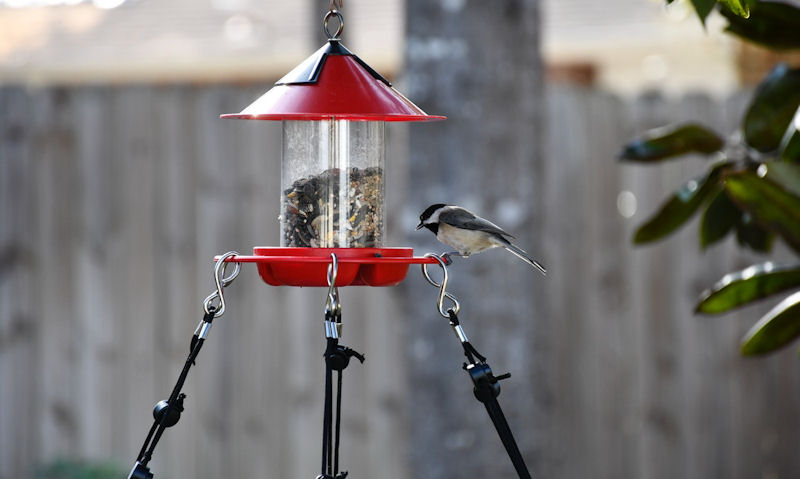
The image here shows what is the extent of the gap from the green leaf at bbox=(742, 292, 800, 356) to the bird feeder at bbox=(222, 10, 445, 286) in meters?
1.16

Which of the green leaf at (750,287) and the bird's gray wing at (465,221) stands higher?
the bird's gray wing at (465,221)

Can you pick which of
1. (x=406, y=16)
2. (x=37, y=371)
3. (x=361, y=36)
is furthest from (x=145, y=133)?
(x=361, y=36)

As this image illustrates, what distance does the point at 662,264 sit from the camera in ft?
20.3

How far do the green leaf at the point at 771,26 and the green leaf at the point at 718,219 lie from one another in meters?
0.53

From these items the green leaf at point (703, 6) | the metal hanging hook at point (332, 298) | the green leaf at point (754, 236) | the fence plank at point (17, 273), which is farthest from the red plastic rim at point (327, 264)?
the fence plank at point (17, 273)

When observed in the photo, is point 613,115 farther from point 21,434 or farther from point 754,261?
point 21,434

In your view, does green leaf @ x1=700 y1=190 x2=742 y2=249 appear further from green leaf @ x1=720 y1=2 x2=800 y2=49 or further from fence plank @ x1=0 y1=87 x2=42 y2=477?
fence plank @ x1=0 y1=87 x2=42 y2=477

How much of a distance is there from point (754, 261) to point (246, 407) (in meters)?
2.91

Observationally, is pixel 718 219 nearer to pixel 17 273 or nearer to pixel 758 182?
pixel 758 182

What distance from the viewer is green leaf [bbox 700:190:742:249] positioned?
3.55 m

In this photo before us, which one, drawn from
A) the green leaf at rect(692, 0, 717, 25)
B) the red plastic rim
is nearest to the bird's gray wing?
the red plastic rim

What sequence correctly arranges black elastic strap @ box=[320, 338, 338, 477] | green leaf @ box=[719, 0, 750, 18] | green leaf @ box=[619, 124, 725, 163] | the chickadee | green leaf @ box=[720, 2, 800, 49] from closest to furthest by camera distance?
green leaf @ box=[719, 0, 750, 18] → black elastic strap @ box=[320, 338, 338, 477] → green leaf @ box=[720, 2, 800, 49] → green leaf @ box=[619, 124, 725, 163] → the chickadee

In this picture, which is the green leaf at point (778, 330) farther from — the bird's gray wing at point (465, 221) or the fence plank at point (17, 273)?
the fence plank at point (17, 273)

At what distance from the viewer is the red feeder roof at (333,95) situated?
2549mm
